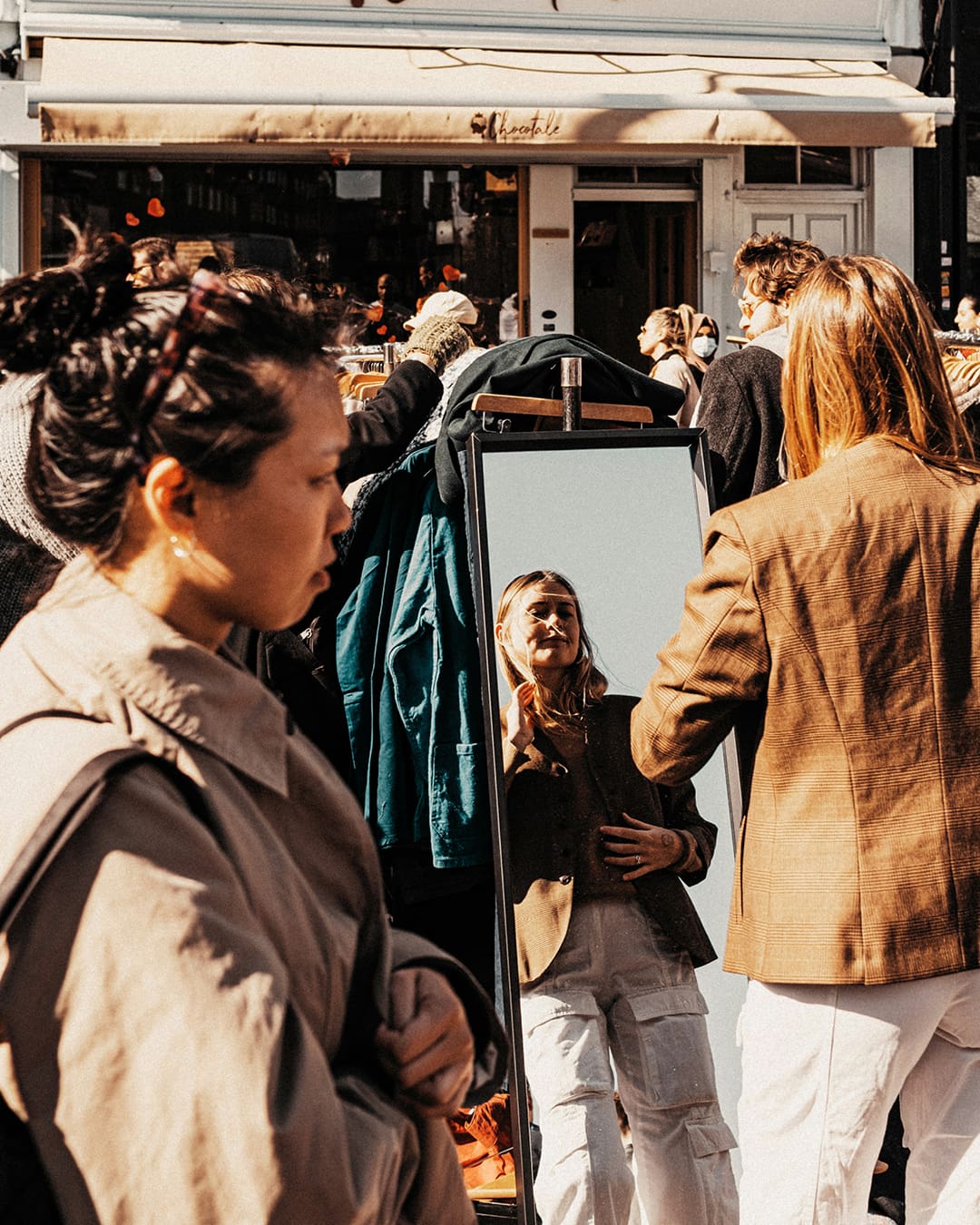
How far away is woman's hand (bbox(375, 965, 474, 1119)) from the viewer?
51.5 inches

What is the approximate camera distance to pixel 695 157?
1092 cm

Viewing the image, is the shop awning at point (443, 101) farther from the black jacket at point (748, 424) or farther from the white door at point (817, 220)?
the black jacket at point (748, 424)

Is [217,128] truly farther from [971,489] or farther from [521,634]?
[971,489]

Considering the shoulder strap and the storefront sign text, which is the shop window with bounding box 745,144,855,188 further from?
the shoulder strap

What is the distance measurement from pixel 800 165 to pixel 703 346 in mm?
3107

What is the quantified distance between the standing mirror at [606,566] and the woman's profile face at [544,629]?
0.01 meters

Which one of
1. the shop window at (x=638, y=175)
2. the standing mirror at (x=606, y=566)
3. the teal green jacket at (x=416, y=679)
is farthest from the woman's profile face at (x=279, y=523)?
the shop window at (x=638, y=175)

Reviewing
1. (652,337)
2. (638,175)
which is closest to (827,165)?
(638,175)

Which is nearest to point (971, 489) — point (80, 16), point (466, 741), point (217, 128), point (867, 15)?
point (466, 741)

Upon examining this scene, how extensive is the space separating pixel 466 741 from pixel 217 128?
630 cm

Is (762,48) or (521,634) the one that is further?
(762,48)

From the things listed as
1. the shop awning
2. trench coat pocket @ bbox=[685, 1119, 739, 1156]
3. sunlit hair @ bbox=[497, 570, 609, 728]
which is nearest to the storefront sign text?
the shop awning

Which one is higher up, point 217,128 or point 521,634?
point 217,128

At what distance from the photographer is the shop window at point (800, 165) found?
37.0 feet
